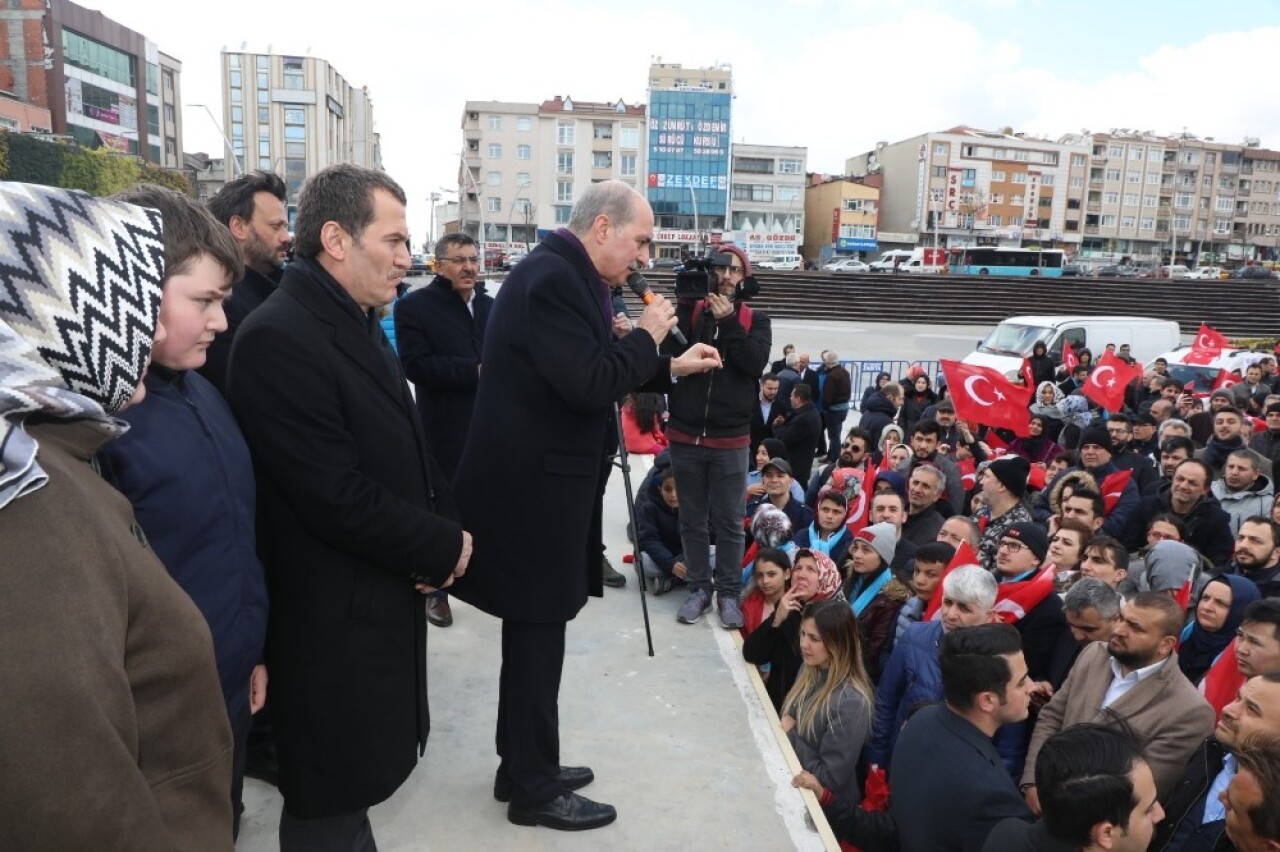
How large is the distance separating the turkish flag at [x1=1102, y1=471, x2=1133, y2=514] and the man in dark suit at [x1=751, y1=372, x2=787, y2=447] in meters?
3.38

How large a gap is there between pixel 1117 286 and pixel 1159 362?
29814 mm

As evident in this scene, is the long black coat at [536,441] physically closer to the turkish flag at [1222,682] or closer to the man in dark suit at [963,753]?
the man in dark suit at [963,753]

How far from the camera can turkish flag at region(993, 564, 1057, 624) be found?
3969 mm

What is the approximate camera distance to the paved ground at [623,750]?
2.51 metres

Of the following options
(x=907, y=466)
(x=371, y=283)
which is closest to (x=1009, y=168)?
(x=907, y=466)

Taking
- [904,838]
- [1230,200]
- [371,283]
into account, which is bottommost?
[904,838]

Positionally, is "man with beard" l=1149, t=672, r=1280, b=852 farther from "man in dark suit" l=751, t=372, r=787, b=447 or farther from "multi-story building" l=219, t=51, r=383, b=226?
"multi-story building" l=219, t=51, r=383, b=226

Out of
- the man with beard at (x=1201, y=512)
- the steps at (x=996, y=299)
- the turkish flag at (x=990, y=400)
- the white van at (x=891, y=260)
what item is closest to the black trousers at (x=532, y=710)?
the man with beard at (x=1201, y=512)

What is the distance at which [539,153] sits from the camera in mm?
73312

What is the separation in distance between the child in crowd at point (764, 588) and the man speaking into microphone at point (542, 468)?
1821mm

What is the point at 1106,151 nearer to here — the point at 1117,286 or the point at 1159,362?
the point at 1117,286

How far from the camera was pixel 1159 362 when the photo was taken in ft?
43.5

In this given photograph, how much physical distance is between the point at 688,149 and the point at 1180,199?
50.9 meters

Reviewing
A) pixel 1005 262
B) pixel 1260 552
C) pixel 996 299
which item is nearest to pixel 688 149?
pixel 1005 262
